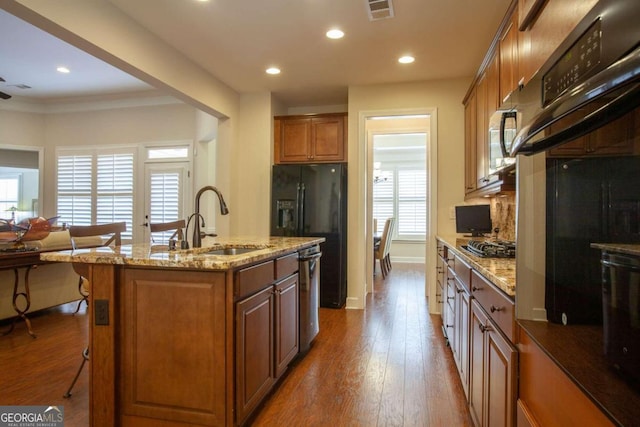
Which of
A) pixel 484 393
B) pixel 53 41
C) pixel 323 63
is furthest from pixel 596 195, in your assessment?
pixel 53 41

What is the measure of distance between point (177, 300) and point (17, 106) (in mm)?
6448

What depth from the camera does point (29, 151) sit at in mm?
6230

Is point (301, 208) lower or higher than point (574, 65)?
lower

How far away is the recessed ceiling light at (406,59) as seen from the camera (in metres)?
3.56

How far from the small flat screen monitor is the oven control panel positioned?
9.50 feet

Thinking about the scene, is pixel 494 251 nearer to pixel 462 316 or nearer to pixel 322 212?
pixel 462 316

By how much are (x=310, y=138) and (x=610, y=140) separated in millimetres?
4115

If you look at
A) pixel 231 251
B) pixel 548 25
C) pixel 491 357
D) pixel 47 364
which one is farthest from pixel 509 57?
pixel 47 364

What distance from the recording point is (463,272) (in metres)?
2.20

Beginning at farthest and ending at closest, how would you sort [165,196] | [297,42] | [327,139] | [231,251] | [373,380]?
[165,196]
[327,139]
[297,42]
[231,251]
[373,380]

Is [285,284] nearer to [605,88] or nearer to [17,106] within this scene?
[605,88]

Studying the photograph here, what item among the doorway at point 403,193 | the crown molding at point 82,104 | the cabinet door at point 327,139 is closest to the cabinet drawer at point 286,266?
the cabinet door at point 327,139

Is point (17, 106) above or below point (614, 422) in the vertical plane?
above

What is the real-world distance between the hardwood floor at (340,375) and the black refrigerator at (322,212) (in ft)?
1.69
